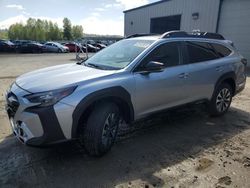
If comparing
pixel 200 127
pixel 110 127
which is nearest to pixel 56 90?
pixel 110 127

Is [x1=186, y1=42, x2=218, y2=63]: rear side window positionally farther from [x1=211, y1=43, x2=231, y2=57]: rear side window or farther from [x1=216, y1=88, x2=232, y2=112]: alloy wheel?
[x1=216, y1=88, x2=232, y2=112]: alloy wheel

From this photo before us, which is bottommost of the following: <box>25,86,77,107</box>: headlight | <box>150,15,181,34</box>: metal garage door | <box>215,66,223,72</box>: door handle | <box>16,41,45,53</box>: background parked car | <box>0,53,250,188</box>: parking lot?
<box>16,41,45,53</box>: background parked car

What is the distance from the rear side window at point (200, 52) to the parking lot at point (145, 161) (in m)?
1.30

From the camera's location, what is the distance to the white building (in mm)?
15328

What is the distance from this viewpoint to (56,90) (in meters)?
3.05

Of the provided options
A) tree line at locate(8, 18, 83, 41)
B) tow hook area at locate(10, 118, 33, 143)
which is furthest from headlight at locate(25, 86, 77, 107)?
tree line at locate(8, 18, 83, 41)

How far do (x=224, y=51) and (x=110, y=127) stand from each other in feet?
10.6

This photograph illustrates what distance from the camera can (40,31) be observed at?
85.4 metres

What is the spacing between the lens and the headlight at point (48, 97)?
298cm

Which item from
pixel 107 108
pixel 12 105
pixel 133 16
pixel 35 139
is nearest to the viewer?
pixel 35 139

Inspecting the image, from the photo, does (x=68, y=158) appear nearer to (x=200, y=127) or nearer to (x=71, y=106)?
(x=71, y=106)

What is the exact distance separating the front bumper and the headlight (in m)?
0.06

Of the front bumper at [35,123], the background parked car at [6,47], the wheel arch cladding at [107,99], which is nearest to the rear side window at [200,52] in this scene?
the wheel arch cladding at [107,99]

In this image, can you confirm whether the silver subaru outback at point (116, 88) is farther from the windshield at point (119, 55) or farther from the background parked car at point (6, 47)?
the background parked car at point (6, 47)
